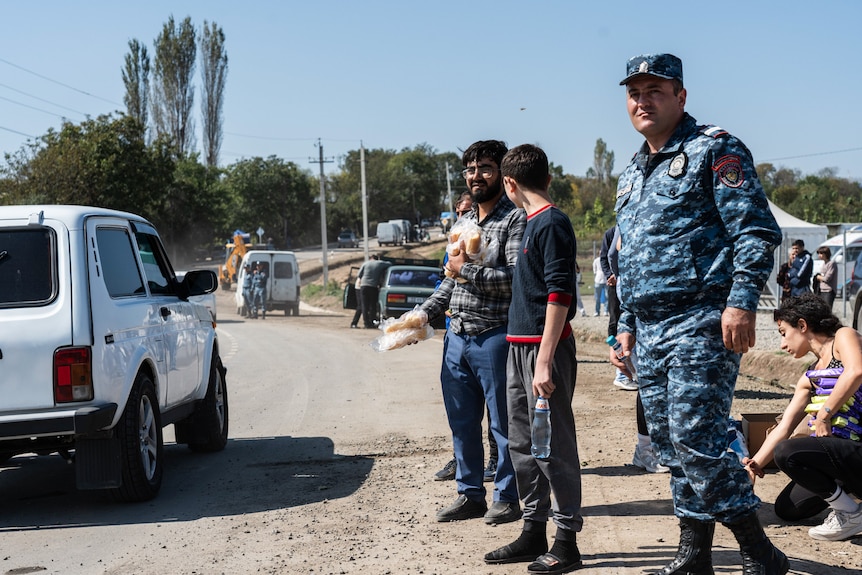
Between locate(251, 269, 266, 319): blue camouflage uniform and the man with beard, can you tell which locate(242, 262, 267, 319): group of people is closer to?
locate(251, 269, 266, 319): blue camouflage uniform

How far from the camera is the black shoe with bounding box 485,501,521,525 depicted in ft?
19.3

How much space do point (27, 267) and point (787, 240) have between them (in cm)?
2395

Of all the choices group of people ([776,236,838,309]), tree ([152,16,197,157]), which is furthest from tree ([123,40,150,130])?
group of people ([776,236,838,309])

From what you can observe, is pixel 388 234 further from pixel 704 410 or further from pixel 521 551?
pixel 704 410

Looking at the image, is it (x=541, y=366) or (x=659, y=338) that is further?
(x=541, y=366)

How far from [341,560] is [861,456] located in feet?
8.83

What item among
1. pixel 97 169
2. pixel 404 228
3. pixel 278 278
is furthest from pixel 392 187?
pixel 278 278

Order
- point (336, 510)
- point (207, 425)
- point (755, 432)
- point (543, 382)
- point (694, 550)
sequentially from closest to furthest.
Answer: point (694, 550)
point (543, 382)
point (336, 510)
point (755, 432)
point (207, 425)

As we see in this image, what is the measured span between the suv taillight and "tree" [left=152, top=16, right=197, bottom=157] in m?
86.2

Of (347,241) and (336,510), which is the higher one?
(347,241)

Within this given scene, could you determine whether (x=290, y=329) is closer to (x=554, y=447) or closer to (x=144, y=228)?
(x=144, y=228)

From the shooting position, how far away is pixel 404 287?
25750 millimetres

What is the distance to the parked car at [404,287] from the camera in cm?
2547

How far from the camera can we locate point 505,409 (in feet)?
18.7
